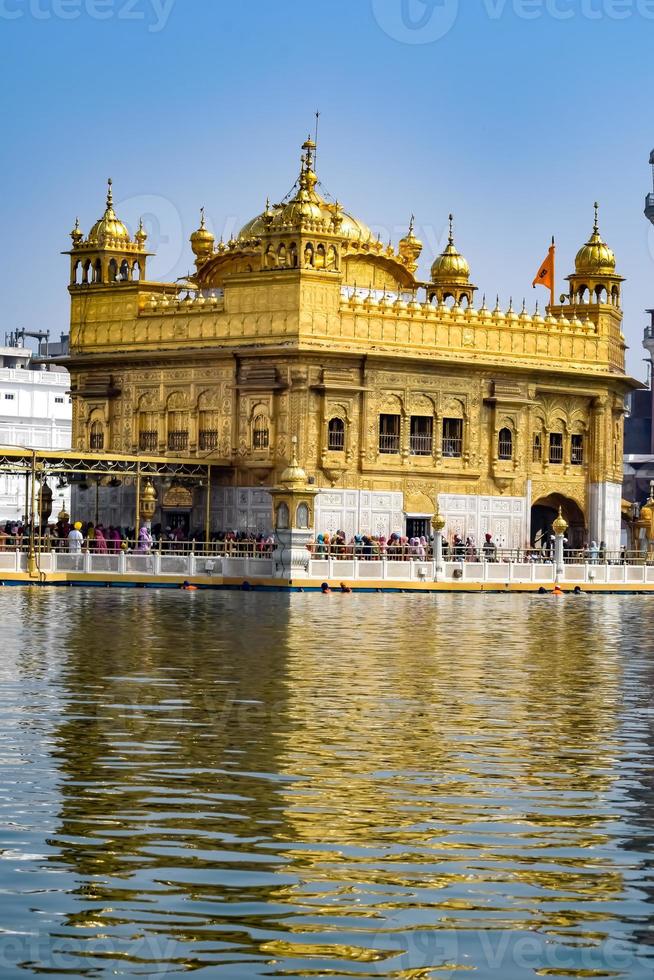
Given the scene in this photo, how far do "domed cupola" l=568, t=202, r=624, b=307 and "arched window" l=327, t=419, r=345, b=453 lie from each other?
11.3m

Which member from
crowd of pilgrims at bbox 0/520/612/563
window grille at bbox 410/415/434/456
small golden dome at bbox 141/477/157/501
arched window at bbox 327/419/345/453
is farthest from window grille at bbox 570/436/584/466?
small golden dome at bbox 141/477/157/501

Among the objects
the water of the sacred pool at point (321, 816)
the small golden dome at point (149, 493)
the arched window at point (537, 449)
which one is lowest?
the water of the sacred pool at point (321, 816)

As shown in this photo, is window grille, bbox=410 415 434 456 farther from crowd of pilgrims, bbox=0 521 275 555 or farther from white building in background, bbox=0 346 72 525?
white building in background, bbox=0 346 72 525

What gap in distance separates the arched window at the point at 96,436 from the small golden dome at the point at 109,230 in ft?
17.7

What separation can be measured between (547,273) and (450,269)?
304cm

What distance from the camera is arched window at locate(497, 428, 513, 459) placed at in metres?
58.6

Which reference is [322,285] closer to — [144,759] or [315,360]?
[315,360]

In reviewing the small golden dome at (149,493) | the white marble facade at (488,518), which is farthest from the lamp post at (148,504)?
the white marble facade at (488,518)

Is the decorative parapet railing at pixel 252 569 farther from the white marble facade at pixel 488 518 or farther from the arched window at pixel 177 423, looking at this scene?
the arched window at pixel 177 423

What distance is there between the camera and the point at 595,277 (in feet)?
207

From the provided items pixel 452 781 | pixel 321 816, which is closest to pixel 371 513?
pixel 452 781

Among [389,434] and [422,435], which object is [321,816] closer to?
[389,434]

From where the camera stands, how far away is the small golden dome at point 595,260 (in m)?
63.1

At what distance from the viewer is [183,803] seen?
14.9 meters
